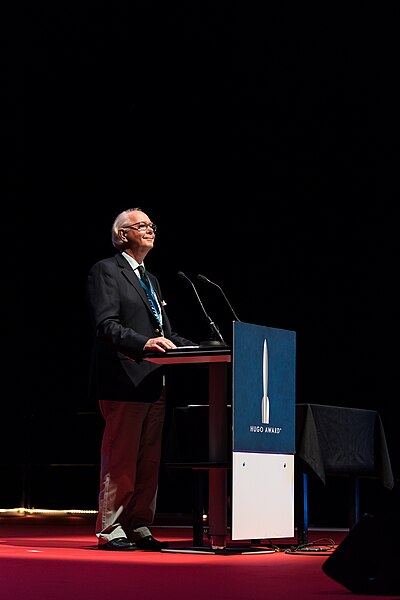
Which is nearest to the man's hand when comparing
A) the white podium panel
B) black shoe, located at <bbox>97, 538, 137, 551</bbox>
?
the white podium panel

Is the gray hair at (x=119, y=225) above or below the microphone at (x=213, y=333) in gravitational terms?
above

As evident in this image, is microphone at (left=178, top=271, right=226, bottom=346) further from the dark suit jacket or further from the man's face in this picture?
the man's face

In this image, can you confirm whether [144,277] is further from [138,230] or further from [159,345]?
[159,345]

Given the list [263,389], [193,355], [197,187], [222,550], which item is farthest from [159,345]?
[197,187]

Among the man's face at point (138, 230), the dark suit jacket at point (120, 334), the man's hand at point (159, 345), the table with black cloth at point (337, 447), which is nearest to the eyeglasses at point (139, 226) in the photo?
the man's face at point (138, 230)

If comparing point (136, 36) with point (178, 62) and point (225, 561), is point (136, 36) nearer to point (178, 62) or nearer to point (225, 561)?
point (178, 62)

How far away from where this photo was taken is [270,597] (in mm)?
2566

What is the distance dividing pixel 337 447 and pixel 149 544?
955 mm

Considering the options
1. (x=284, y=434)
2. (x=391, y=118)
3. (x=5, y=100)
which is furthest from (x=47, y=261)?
(x=284, y=434)

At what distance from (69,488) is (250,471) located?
4.96 meters

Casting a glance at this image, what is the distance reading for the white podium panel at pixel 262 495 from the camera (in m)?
3.81

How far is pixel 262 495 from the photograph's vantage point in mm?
3967

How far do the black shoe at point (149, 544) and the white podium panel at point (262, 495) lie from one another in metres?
0.47

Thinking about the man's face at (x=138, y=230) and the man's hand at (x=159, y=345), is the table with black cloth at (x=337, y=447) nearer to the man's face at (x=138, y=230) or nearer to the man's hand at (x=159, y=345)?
the man's hand at (x=159, y=345)
